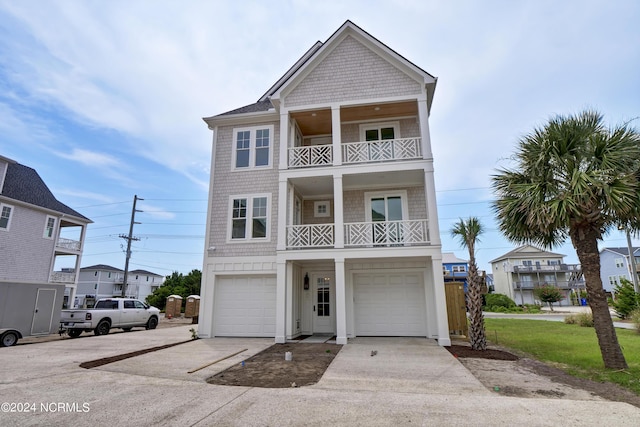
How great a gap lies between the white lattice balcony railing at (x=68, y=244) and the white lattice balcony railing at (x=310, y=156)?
60.9ft

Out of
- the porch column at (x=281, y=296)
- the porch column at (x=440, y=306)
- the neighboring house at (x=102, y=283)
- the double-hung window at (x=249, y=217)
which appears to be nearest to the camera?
the porch column at (x=440, y=306)

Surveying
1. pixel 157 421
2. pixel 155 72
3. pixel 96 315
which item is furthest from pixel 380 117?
pixel 96 315

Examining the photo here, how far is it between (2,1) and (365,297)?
578 inches

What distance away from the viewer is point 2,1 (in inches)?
357

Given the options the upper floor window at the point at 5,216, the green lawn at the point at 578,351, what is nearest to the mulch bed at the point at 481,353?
the green lawn at the point at 578,351

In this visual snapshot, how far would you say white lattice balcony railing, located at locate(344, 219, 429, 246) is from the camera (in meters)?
11.0

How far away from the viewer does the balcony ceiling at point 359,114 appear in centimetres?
1232

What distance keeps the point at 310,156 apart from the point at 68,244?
19320 millimetres

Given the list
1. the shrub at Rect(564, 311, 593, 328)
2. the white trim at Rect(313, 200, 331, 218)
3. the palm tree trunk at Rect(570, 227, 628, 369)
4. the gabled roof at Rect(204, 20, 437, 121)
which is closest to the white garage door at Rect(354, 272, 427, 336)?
the white trim at Rect(313, 200, 331, 218)

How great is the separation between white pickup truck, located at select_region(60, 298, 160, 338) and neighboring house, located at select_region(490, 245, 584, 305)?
153 ft

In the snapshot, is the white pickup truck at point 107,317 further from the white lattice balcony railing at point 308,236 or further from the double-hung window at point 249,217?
the white lattice balcony railing at point 308,236

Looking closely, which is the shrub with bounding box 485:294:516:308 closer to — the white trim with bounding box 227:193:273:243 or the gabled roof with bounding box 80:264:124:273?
the white trim with bounding box 227:193:273:243

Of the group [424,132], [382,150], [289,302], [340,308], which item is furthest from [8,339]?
[424,132]

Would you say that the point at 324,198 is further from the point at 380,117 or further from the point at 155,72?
the point at 155,72
